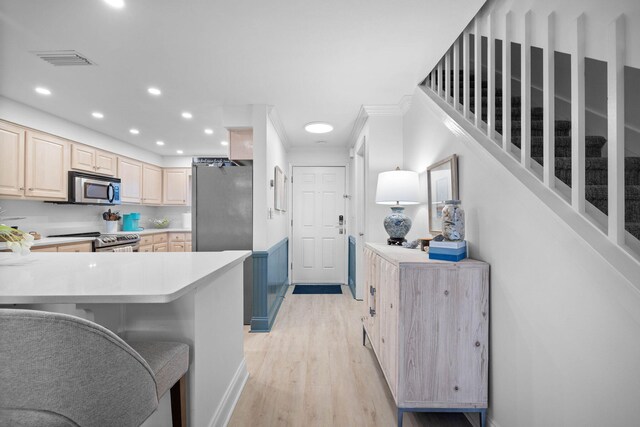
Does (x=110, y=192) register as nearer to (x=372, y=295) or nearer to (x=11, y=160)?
(x=11, y=160)

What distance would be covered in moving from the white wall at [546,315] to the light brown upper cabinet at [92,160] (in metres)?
4.60

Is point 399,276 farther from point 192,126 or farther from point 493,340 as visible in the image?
point 192,126

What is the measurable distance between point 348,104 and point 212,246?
209cm

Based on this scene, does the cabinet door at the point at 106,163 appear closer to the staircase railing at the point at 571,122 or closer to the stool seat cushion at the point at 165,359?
the stool seat cushion at the point at 165,359

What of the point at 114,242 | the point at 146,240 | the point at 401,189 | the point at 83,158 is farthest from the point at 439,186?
the point at 146,240

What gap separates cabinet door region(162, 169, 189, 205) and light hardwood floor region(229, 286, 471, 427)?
3805 mm

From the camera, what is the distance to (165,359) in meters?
1.11

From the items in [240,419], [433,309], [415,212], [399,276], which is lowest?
[240,419]

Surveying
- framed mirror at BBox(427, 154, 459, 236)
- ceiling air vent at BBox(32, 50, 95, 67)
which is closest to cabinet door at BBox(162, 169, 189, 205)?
ceiling air vent at BBox(32, 50, 95, 67)

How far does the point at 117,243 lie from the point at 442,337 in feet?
14.3

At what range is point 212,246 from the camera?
3355 mm

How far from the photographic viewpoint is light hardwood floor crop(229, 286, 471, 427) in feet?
5.82

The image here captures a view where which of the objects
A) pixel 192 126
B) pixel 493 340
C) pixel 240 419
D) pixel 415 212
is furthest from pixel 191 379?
pixel 192 126

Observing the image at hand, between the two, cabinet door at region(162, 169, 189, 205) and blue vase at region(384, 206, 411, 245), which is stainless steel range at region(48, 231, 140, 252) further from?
blue vase at region(384, 206, 411, 245)
